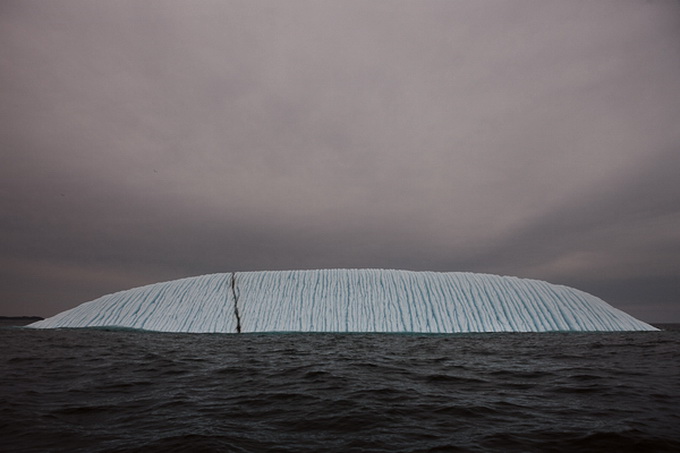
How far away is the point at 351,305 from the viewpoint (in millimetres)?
23938

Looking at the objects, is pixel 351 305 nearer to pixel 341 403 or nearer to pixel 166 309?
pixel 166 309

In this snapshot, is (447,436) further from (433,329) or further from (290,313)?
(290,313)

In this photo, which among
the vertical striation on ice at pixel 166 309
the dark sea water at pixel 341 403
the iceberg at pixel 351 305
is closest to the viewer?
the dark sea water at pixel 341 403

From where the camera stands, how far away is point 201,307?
966 inches

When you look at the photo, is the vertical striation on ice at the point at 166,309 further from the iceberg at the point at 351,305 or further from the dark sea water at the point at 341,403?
the dark sea water at the point at 341,403

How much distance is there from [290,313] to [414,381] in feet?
51.6

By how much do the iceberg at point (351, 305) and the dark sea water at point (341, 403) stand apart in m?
9.99

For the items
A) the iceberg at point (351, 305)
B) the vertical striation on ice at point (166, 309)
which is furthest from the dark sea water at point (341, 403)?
the vertical striation on ice at point (166, 309)

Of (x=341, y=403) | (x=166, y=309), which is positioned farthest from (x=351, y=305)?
(x=341, y=403)

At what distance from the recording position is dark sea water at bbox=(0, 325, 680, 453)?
5062 millimetres

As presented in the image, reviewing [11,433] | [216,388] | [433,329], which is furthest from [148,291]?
[11,433]

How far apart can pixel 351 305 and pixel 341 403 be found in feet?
56.8

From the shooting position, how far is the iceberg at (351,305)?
2283cm

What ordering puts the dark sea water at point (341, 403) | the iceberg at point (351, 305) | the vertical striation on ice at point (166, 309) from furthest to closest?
the vertical striation on ice at point (166, 309) → the iceberg at point (351, 305) → the dark sea water at point (341, 403)
